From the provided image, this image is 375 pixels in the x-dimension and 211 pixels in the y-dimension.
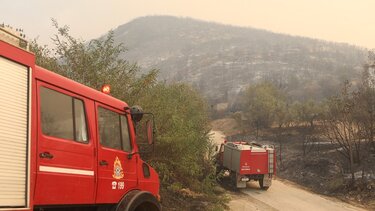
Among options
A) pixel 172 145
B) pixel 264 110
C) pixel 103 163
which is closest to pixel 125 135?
pixel 103 163

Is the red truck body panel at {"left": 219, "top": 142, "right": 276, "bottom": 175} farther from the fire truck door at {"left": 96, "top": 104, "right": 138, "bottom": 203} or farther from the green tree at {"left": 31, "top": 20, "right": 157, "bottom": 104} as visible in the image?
the fire truck door at {"left": 96, "top": 104, "right": 138, "bottom": 203}

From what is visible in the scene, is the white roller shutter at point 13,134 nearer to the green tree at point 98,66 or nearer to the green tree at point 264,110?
the green tree at point 98,66

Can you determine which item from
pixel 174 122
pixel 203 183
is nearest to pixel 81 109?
pixel 174 122

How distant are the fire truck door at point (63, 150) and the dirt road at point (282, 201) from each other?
13.7 m

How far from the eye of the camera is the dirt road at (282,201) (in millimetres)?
20875

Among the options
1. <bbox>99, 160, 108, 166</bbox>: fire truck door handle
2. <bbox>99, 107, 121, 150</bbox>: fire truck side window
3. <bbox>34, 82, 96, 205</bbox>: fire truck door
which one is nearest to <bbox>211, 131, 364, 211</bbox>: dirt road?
<bbox>99, 107, 121, 150</bbox>: fire truck side window

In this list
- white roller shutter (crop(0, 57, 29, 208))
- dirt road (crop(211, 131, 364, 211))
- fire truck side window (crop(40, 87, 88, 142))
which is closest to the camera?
white roller shutter (crop(0, 57, 29, 208))

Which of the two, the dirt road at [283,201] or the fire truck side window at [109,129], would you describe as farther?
the dirt road at [283,201]

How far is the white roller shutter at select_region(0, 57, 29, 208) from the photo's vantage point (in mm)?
4328

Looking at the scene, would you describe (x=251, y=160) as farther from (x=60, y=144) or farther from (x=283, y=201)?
(x=60, y=144)

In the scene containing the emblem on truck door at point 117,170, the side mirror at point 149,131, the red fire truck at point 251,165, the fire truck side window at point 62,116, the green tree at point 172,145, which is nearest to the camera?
the fire truck side window at point 62,116

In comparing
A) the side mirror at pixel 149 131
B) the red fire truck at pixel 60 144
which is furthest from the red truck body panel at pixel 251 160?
the side mirror at pixel 149 131

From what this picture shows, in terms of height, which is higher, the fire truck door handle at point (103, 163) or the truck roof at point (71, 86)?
the truck roof at point (71, 86)

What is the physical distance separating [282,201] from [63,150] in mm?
19004
